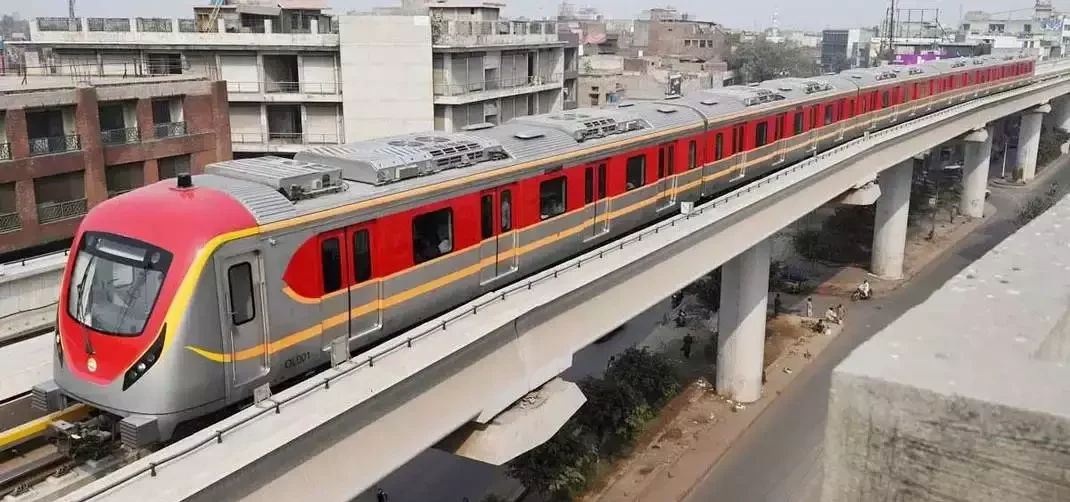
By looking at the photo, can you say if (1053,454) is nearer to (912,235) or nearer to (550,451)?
(550,451)

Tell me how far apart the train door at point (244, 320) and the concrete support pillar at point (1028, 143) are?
73048 millimetres

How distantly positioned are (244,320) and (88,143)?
20.7 metres

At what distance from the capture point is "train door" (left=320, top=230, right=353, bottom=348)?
12398 mm

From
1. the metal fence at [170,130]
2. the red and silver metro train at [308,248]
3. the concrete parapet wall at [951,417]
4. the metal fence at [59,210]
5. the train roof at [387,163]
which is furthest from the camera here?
the metal fence at [170,130]

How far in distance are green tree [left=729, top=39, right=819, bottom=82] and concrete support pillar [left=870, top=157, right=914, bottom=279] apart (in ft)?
195

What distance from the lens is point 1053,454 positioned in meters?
2.92

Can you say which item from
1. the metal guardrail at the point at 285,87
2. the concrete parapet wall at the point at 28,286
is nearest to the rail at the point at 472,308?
the concrete parapet wall at the point at 28,286

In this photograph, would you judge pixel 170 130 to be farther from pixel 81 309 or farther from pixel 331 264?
pixel 81 309

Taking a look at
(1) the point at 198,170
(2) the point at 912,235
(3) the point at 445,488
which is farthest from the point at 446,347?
(2) the point at 912,235

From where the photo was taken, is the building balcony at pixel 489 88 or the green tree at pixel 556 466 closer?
the green tree at pixel 556 466

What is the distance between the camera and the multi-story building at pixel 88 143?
86.2 feet

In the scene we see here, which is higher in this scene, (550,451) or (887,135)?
(887,135)

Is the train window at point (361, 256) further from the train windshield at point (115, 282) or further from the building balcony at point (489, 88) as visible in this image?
the building balcony at point (489, 88)

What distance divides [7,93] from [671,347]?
82.3 ft
